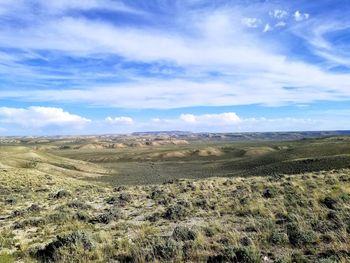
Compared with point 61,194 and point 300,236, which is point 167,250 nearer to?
point 300,236

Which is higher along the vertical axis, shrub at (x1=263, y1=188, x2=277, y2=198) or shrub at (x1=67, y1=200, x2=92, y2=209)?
shrub at (x1=263, y1=188, x2=277, y2=198)

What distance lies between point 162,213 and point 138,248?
6.44 metres

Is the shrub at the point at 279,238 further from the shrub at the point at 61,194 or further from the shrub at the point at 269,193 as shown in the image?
the shrub at the point at 61,194

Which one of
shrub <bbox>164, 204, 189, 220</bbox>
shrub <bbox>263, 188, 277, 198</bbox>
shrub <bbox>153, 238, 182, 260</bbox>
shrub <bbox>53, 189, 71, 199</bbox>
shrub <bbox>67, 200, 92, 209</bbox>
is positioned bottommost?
shrub <bbox>53, 189, 71, 199</bbox>

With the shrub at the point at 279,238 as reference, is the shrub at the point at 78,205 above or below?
below

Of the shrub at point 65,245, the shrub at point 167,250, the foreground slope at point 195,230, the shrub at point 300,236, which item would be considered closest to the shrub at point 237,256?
the foreground slope at point 195,230

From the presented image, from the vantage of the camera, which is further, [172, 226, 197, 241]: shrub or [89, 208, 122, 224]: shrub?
[89, 208, 122, 224]: shrub

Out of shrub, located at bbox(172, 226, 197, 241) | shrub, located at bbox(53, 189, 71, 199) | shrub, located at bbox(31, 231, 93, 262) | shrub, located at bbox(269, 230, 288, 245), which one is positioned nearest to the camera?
shrub, located at bbox(269, 230, 288, 245)

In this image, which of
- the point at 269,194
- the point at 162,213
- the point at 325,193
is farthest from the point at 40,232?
the point at 325,193

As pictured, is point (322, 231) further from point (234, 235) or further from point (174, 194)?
point (174, 194)

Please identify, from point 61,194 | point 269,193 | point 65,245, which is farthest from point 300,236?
point 61,194

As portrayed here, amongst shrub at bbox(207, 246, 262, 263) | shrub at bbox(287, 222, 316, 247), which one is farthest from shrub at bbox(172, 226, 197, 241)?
shrub at bbox(287, 222, 316, 247)

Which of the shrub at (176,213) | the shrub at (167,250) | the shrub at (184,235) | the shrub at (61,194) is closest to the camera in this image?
the shrub at (167,250)

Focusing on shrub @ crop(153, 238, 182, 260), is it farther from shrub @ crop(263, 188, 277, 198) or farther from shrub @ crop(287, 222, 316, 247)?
shrub @ crop(263, 188, 277, 198)
